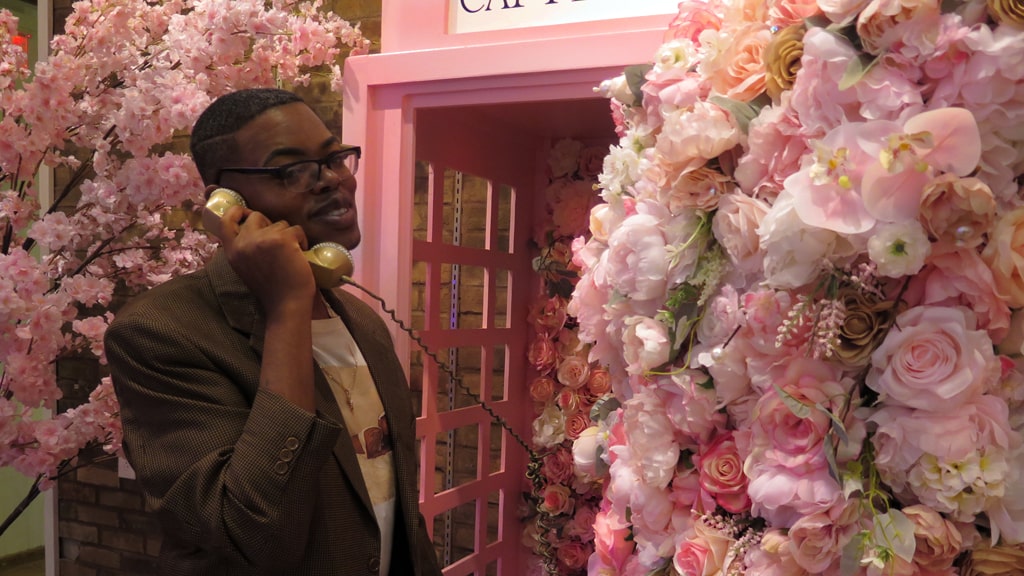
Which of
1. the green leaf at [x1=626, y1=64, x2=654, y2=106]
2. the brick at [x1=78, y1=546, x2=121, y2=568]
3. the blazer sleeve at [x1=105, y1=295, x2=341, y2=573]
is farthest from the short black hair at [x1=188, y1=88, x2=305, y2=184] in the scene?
the brick at [x1=78, y1=546, x2=121, y2=568]

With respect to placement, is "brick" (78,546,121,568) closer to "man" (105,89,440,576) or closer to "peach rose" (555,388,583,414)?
"peach rose" (555,388,583,414)

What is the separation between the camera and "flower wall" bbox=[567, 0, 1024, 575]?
3.23 feet

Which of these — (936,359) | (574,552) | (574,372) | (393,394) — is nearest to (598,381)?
(574,372)

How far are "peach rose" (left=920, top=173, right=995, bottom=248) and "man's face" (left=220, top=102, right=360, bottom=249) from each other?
1.03 metres

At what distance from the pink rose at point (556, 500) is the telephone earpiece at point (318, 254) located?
147 cm

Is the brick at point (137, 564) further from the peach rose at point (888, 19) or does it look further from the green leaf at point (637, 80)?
the peach rose at point (888, 19)

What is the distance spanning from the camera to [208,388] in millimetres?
1425

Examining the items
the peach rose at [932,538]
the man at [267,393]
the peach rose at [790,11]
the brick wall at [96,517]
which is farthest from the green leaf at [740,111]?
the brick wall at [96,517]

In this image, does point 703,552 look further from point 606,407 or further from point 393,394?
point 393,394

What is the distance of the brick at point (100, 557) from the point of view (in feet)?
9.96

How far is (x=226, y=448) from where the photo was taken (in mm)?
1387

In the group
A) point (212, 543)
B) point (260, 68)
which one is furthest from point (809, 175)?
point (260, 68)

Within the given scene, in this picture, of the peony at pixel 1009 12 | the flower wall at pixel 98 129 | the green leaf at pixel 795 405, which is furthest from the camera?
the flower wall at pixel 98 129

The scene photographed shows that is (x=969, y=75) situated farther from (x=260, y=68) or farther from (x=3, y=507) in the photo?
(x=3, y=507)
